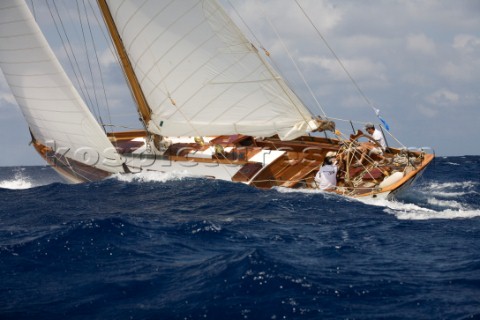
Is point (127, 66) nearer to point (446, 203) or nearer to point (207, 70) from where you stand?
point (207, 70)

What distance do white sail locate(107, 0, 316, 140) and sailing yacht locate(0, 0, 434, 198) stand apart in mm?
29

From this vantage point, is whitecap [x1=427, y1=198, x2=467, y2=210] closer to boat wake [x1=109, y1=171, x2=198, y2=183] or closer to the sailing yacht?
the sailing yacht

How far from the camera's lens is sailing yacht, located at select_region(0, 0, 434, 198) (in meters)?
17.8

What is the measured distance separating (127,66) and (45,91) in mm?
2590

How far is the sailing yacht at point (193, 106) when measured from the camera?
702 inches

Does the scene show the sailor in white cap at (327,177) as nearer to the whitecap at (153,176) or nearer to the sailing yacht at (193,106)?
the sailing yacht at (193,106)

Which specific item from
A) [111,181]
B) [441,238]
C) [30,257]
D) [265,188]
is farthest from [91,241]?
[111,181]

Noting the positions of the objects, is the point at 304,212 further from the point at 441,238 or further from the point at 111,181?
the point at 111,181

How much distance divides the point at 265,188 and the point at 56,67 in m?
7.17

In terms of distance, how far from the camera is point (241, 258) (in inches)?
404

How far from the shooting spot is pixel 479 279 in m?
9.35

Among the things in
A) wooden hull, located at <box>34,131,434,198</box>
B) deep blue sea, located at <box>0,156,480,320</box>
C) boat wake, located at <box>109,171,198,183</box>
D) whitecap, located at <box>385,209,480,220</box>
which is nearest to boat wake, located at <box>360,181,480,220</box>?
whitecap, located at <box>385,209,480,220</box>

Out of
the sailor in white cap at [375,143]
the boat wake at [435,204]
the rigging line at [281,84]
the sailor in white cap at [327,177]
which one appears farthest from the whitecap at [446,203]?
the rigging line at [281,84]

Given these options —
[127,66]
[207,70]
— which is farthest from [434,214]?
[127,66]
